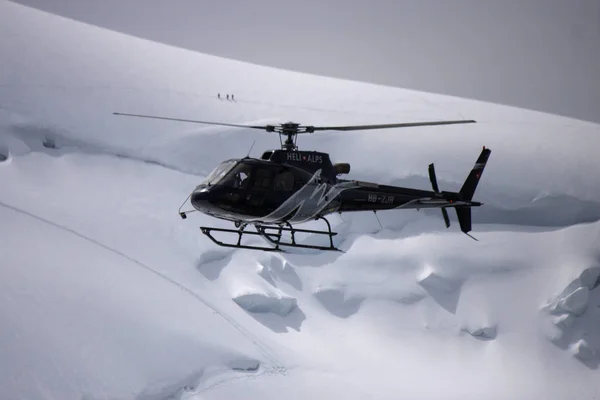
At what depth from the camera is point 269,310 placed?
5112 centimetres

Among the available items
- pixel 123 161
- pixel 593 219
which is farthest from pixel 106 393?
pixel 593 219

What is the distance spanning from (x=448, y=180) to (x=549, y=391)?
62.2 feet

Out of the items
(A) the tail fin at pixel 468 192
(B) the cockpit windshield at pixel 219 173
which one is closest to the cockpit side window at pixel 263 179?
(B) the cockpit windshield at pixel 219 173

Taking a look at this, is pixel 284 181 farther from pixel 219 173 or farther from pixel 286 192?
pixel 219 173

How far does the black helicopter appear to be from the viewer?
12.9m

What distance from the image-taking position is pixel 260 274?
162 feet

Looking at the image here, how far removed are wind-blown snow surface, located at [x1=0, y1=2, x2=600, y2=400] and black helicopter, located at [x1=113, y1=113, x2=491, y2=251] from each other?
3355cm

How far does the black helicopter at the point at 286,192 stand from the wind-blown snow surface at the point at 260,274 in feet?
110

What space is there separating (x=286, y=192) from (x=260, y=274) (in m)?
36.4

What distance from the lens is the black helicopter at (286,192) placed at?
507 inches

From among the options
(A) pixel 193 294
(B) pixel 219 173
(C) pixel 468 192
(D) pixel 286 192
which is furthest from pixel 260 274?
(B) pixel 219 173

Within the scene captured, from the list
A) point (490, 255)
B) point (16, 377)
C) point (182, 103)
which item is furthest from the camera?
point (182, 103)

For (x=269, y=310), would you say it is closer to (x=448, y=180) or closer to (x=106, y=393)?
(x=106, y=393)

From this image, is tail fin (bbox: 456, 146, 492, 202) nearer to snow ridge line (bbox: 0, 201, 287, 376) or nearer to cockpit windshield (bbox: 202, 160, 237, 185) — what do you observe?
cockpit windshield (bbox: 202, 160, 237, 185)
